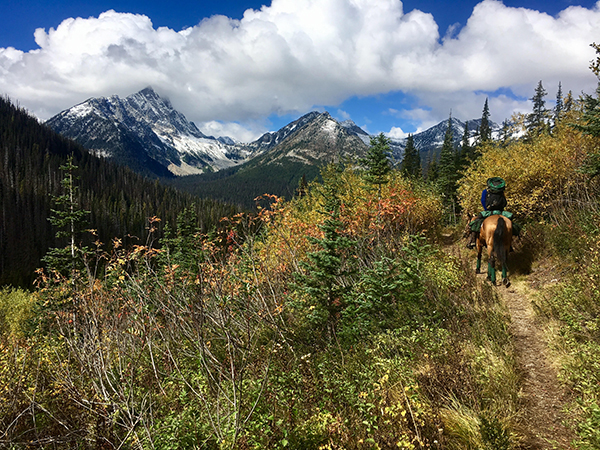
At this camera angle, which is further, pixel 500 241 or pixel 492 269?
pixel 492 269

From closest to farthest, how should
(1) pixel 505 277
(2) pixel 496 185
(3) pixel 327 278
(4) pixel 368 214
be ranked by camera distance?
1. (3) pixel 327 278
2. (1) pixel 505 277
3. (2) pixel 496 185
4. (4) pixel 368 214

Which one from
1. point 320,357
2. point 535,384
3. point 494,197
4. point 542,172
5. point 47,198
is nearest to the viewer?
point 535,384

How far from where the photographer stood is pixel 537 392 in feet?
12.4

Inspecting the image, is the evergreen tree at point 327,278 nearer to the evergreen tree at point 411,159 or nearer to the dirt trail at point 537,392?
the dirt trail at point 537,392

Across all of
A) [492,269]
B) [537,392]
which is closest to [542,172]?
[492,269]

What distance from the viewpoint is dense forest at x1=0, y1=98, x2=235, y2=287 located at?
243 feet

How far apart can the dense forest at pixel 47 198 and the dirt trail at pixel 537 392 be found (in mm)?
49866

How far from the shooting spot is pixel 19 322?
2502 centimetres

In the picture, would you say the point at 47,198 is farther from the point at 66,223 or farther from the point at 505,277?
the point at 505,277

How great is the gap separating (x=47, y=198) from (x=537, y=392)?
403ft

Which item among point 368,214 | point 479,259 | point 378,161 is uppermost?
point 378,161

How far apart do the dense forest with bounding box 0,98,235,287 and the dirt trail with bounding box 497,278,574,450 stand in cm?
4987

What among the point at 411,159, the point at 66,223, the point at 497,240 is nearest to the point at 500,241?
the point at 497,240

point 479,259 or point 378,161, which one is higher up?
point 378,161
